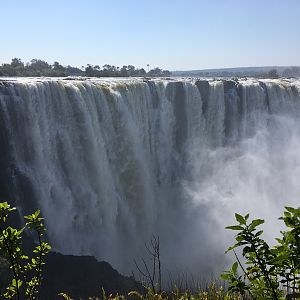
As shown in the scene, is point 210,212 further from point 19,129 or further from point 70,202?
point 19,129

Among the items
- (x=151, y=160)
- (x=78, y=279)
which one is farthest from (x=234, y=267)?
(x=151, y=160)

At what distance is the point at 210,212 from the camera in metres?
20.6

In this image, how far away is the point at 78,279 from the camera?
12.2 m

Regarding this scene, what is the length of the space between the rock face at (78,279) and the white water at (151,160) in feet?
4.92

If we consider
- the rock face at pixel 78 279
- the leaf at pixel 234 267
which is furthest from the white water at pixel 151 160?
the leaf at pixel 234 267

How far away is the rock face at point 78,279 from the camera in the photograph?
37.8ft

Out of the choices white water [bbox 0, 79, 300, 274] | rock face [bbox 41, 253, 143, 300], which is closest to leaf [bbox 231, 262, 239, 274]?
rock face [bbox 41, 253, 143, 300]

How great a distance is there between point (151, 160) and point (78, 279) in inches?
345

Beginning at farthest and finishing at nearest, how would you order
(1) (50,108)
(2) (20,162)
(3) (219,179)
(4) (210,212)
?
(3) (219,179)
(4) (210,212)
(1) (50,108)
(2) (20,162)

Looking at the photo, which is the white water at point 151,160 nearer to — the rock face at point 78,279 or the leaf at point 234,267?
the rock face at point 78,279

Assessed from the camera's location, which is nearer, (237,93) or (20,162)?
(20,162)

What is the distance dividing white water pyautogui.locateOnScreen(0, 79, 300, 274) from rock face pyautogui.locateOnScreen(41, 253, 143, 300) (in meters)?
1.50

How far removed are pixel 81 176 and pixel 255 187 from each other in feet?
36.8

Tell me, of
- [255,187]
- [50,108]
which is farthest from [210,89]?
[50,108]
